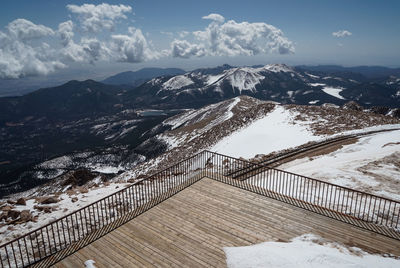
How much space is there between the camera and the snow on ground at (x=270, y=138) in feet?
118

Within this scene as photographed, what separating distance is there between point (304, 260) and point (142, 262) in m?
6.37

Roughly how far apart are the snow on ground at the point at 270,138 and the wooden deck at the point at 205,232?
2195 centimetres

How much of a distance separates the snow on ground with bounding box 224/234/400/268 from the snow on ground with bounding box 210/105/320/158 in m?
24.3

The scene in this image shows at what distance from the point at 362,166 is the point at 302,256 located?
50.3 ft

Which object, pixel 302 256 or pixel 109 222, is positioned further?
pixel 109 222

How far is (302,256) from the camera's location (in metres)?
9.42

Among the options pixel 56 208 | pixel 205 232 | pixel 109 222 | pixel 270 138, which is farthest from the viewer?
pixel 270 138

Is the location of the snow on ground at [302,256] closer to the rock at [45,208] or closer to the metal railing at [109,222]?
the metal railing at [109,222]

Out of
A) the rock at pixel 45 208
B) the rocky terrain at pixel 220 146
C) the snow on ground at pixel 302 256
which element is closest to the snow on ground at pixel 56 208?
the rocky terrain at pixel 220 146

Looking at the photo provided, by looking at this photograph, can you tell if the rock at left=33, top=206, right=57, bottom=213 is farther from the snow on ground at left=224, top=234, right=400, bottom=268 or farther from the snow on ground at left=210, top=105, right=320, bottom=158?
the snow on ground at left=210, top=105, right=320, bottom=158

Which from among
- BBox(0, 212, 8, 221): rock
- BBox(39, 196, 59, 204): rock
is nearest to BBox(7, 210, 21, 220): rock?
BBox(0, 212, 8, 221): rock

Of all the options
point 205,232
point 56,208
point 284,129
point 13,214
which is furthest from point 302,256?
point 284,129

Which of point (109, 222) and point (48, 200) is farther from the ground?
point (109, 222)

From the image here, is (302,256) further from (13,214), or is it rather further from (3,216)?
(3,216)
